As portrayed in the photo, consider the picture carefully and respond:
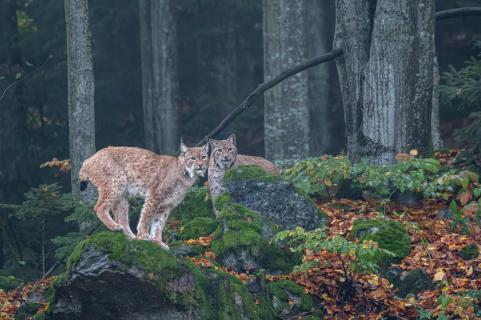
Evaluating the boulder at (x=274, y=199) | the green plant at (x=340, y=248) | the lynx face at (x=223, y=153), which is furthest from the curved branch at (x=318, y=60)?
the green plant at (x=340, y=248)

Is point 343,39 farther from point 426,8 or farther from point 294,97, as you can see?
point 294,97

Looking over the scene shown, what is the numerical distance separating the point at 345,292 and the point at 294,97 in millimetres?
8994

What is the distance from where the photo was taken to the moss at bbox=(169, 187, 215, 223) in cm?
1350

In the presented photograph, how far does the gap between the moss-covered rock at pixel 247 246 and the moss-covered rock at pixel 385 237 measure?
0.83 m

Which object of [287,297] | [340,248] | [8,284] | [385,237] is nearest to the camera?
[340,248]

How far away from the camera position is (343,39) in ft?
47.5

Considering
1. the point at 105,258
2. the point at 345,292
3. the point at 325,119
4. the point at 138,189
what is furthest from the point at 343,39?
the point at 325,119

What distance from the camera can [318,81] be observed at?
22766mm

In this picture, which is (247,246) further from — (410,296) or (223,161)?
(223,161)

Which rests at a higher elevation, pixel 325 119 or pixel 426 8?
pixel 426 8

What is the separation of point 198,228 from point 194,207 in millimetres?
1429

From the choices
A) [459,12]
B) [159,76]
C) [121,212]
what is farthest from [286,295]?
[159,76]

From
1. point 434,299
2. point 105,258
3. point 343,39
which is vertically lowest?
point 434,299

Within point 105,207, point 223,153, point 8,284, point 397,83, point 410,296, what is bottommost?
point 8,284
